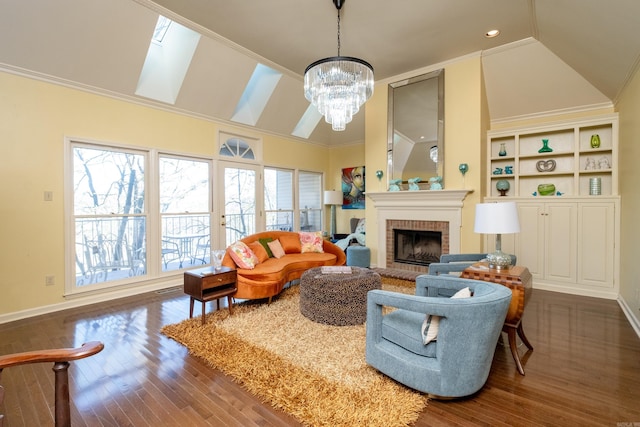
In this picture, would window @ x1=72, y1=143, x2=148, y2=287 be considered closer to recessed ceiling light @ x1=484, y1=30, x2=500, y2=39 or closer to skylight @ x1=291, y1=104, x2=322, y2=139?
skylight @ x1=291, y1=104, x2=322, y2=139

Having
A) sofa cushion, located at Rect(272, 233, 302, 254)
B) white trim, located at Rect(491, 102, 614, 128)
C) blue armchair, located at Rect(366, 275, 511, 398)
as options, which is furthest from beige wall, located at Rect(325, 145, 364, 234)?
blue armchair, located at Rect(366, 275, 511, 398)

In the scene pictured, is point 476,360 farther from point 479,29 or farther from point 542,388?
point 479,29

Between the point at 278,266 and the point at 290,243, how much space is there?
3.29 ft

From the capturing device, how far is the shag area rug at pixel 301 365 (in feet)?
6.02

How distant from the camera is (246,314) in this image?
3.42 metres

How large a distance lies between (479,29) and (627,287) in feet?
11.8

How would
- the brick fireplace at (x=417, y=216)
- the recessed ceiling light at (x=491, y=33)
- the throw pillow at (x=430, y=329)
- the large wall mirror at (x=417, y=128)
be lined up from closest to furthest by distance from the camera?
the throw pillow at (x=430, y=329)
the recessed ceiling light at (x=491, y=33)
the brick fireplace at (x=417, y=216)
the large wall mirror at (x=417, y=128)

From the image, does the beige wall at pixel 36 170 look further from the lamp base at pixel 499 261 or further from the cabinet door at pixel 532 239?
the cabinet door at pixel 532 239

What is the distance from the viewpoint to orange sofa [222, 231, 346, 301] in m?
3.60

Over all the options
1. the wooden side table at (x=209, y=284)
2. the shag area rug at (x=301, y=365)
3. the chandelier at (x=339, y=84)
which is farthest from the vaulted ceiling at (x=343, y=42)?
the shag area rug at (x=301, y=365)

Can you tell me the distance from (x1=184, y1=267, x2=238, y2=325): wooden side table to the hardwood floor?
49cm

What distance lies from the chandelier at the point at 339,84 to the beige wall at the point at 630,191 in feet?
9.27

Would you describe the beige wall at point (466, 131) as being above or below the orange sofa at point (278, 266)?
above

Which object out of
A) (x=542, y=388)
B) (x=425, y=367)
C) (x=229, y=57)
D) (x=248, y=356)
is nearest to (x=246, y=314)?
(x=248, y=356)
